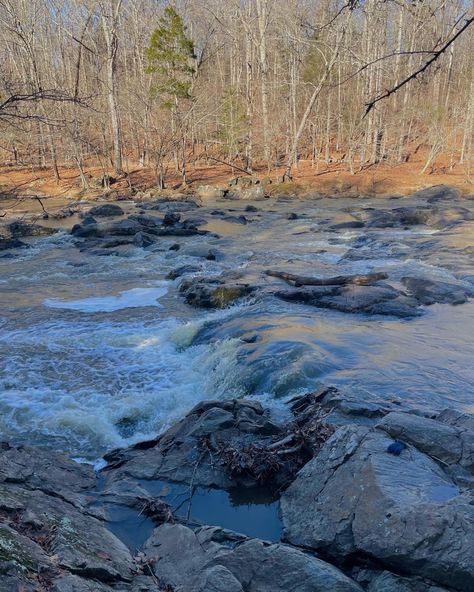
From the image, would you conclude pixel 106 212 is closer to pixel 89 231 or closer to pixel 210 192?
pixel 89 231

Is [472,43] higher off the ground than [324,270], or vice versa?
[472,43]

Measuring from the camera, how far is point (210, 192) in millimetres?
29438

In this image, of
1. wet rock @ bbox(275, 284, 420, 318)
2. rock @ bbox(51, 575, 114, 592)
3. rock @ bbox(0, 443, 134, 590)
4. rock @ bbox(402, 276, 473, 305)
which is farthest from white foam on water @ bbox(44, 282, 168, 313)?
rock @ bbox(51, 575, 114, 592)

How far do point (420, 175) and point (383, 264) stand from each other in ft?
61.8

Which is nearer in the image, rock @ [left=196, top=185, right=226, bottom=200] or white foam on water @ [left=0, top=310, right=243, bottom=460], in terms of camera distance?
white foam on water @ [left=0, top=310, right=243, bottom=460]

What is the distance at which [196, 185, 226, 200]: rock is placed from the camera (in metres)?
29.2

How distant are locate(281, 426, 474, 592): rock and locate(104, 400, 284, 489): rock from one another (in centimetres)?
78

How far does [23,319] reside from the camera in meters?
10.3

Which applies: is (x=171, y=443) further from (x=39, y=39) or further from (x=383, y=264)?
(x=39, y=39)

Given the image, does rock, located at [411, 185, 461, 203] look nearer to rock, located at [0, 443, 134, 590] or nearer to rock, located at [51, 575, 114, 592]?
rock, located at [0, 443, 134, 590]

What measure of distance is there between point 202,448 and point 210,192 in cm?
2536

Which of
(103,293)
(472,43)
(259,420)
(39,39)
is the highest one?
(39,39)

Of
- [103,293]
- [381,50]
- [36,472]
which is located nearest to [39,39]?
[381,50]

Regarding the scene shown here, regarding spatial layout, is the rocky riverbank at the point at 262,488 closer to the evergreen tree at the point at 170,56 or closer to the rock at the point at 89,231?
the rock at the point at 89,231
